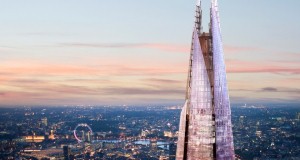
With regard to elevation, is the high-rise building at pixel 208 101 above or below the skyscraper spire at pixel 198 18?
below

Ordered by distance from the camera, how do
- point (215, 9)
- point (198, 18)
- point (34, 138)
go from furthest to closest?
point (34, 138)
point (198, 18)
point (215, 9)

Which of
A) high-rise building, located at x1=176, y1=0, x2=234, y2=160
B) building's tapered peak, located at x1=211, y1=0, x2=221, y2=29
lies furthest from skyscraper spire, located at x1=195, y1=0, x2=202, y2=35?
building's tapered peak, located at x1=211, y1=0, x2=221, y2=29

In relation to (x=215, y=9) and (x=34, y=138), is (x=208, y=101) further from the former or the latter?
(x=34, y=138)

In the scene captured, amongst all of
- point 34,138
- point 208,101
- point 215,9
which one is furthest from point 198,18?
point 34,138

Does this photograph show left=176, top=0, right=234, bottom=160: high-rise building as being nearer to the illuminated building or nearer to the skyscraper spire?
the skyscraper spire

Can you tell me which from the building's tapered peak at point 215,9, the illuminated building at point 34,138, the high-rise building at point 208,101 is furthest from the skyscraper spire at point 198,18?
the illuminated building at point 34,138

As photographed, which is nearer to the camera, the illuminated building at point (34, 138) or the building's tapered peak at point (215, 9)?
the building's tapered peak at point (215, 9)

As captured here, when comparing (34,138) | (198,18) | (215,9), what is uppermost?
(215,9)

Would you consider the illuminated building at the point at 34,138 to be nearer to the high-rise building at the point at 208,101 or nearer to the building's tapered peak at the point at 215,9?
the high-rise building at the point at 208,101
